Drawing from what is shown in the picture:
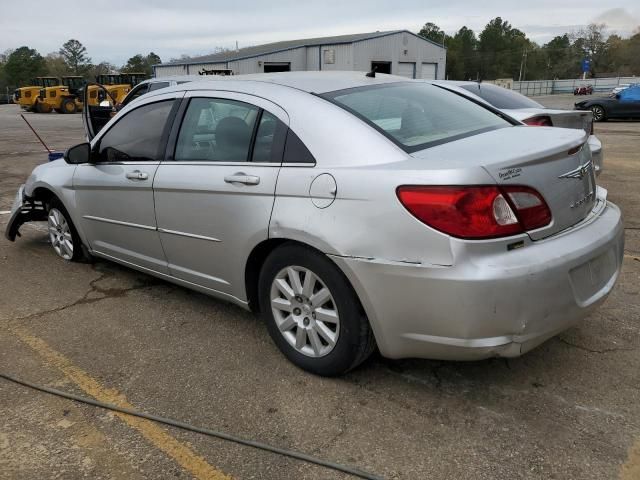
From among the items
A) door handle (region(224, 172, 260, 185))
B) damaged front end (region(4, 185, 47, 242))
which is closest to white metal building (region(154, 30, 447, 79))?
damaged front end (region(4, 185, 47, 242))

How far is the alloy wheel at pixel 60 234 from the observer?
5.09m

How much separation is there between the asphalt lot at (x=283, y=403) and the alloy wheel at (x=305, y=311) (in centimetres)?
21

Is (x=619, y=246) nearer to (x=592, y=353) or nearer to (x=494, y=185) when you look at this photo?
(x=592, y=353)

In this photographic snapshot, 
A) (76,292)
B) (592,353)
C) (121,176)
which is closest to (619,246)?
(592,353)

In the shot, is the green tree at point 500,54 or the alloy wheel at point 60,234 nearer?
the alloy wheel at point 60,234

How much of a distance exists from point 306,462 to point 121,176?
2.58 metres

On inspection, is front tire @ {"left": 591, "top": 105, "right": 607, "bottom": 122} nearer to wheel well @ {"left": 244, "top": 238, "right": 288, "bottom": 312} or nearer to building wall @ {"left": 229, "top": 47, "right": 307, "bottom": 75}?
building wall @ {"left": 229, "top": 47, "right": 307, "bottom": 75}

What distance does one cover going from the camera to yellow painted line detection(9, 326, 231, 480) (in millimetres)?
2420

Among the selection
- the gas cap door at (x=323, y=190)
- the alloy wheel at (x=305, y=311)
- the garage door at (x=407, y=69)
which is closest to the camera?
the gas cap door at (x=323, y=190)

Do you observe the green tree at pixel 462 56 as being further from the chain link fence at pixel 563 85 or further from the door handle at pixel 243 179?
the door handle at pixel 243 179

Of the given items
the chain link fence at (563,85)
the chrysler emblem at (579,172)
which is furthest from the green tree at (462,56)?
the chrysler emblem at (579,172)

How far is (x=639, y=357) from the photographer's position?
320 cm

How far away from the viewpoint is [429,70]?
45281 millimetres

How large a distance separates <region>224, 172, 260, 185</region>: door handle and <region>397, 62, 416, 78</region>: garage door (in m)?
42.1
